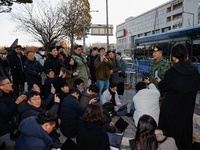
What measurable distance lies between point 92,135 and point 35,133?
0.72m

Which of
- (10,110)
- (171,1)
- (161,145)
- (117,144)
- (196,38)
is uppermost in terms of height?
(171,1)

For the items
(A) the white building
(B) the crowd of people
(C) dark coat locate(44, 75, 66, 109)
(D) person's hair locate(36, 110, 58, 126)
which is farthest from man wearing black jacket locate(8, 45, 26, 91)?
(A) the white building

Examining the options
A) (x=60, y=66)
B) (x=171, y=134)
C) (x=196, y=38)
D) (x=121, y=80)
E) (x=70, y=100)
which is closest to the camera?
(x=171, y=134)

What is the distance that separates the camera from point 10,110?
2713 mm

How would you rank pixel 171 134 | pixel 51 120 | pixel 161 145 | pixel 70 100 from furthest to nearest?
pixel 70 100 < pixel 171 134 < pixel 51 120 < pixel 161 145

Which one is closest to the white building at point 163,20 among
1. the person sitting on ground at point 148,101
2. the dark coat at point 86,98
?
the person sitting on ground at point 148,101

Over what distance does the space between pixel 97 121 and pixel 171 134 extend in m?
1.38

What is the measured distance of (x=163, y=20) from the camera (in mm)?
49000

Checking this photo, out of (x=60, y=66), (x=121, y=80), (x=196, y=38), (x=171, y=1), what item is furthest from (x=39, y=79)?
(x=171, y=1)

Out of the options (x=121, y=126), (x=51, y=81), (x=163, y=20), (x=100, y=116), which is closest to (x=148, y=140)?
(x=100, y=116)

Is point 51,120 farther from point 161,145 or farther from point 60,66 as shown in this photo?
point 60,66

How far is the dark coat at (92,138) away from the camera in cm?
204

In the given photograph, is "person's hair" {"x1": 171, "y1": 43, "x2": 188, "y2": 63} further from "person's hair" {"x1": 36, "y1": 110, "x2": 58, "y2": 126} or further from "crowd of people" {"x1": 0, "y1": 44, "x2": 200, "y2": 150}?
"person's hair" {"x1": 36, "y1": 110, "x2": 58, "y2": 126}

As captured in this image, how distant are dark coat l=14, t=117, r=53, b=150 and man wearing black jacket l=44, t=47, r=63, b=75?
123 inches
